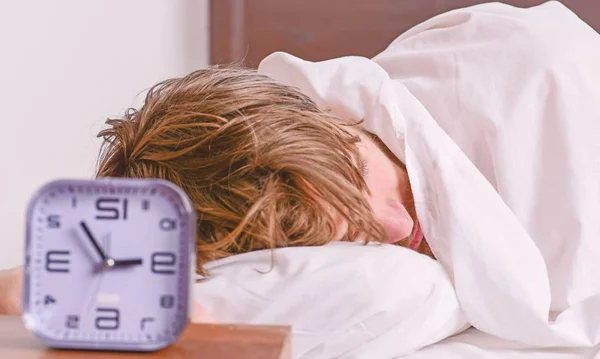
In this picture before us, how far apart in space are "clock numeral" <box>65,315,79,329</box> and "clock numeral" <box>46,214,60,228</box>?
64 mm

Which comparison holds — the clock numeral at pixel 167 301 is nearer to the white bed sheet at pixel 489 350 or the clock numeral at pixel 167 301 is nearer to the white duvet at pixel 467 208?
the white duvet at pixel 467 208

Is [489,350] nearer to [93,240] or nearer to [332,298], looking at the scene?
[332,298]

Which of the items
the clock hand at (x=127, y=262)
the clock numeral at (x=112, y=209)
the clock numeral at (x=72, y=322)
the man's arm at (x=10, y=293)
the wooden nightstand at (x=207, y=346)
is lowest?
the man's arm at (x=10, y=293)

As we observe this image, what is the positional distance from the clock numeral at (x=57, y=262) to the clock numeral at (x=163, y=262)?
60mm

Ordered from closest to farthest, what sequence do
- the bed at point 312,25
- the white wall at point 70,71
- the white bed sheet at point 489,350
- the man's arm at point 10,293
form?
1. the man's arm at point 10,293
2. the white bed sheet at point 489,350
3. the white wall at point 70,71
4. the bed at point 312,25

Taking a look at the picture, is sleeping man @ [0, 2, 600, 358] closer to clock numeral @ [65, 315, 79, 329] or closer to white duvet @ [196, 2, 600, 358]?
white duvet @ [196, 2, 600, 358]

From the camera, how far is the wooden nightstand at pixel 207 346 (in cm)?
54

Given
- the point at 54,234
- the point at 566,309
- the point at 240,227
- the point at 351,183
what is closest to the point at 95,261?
the point at 54,234

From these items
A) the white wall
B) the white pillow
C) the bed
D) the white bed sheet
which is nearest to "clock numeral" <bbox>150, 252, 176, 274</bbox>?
the white pillow

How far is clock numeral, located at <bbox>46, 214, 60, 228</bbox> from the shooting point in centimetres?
57

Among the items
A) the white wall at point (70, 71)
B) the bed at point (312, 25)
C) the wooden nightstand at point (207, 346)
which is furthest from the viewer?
the bed at point (312, 25)

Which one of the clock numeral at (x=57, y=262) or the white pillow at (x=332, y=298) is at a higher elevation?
the clock numeral at (x=57, y=262)

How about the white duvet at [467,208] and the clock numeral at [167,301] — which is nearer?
the clock numeral at [167,301]

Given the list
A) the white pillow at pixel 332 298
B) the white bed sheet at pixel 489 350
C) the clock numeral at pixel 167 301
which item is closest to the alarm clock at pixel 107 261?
the clock numeral at pixel 167 301
